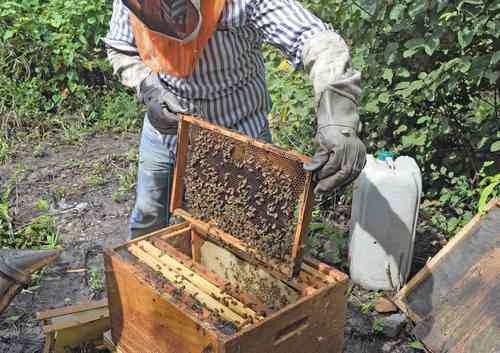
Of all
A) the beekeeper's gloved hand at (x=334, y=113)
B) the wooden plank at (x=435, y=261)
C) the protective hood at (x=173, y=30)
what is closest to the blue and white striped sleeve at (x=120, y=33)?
the protective hood at (x=173, y=30)

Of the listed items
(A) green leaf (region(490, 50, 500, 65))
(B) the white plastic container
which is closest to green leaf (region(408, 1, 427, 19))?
(A) green leaf (region(490, 50, 500, 65))

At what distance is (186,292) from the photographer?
6.74ft

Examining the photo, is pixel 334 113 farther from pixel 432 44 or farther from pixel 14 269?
pixel 432 44

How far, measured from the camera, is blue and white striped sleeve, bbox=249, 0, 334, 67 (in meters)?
2.26

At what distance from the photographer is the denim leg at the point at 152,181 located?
2.86m

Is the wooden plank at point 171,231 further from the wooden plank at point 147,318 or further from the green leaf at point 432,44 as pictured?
the green leaf at point 432,44

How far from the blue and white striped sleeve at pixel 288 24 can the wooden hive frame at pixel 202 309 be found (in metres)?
0.90

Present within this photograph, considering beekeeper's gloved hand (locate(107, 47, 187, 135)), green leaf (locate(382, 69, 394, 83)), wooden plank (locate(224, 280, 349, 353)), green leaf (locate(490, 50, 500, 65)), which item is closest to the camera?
wooden plank (locate(224, 280, 349, 353))

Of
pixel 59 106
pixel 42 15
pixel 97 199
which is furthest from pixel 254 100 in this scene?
pixel 42 15

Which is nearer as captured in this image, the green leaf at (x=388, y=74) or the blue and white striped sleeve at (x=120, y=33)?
the blue and white striped sleeve at (x=120, y=33)

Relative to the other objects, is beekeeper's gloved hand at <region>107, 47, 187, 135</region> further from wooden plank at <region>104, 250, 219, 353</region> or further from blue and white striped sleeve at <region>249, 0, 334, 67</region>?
wooden plank at <region>104, 250, 219, 353</region>

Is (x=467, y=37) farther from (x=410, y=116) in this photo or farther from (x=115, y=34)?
(x=115, y=34)

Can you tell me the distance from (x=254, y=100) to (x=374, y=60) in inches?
57.3

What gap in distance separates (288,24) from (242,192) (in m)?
0.73
